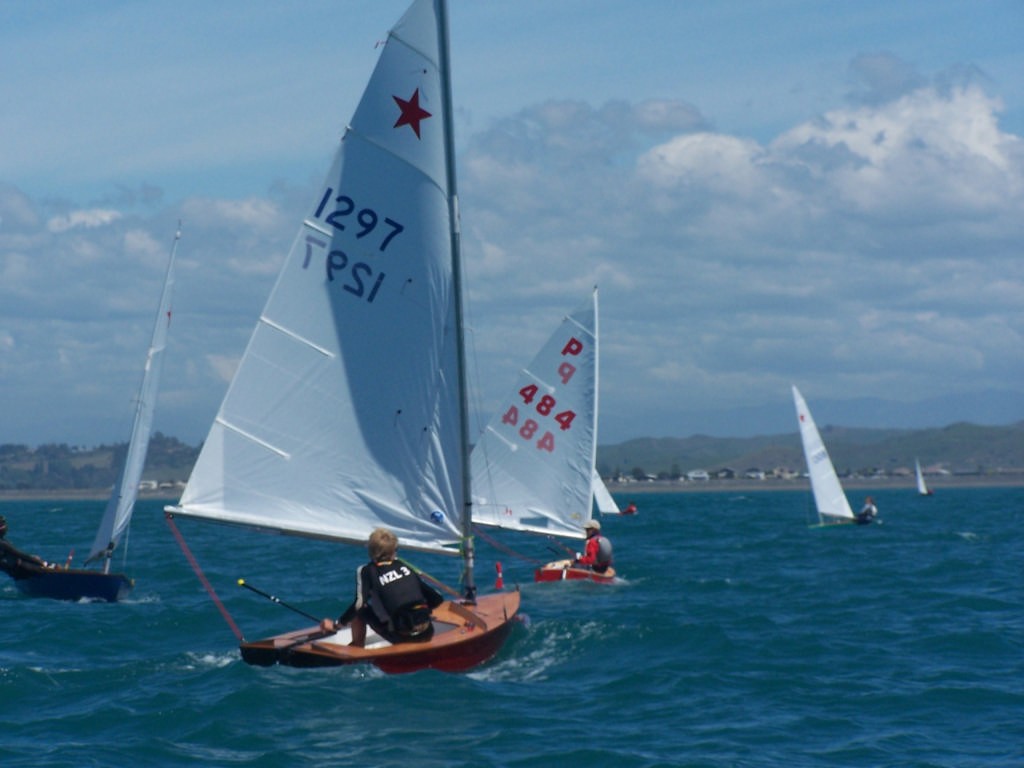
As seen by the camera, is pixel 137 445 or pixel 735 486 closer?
pixel 137 445

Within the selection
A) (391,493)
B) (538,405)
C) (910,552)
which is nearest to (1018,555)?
(910,552)

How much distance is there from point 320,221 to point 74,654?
6280 mm

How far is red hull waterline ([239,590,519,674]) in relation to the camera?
13.2 m

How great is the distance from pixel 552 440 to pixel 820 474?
2168 cm

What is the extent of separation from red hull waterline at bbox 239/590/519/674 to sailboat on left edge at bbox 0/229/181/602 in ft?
29.8

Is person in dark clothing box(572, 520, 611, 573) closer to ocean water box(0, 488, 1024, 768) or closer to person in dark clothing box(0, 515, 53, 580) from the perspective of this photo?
ocean water box(0, 488, 1024, 768)

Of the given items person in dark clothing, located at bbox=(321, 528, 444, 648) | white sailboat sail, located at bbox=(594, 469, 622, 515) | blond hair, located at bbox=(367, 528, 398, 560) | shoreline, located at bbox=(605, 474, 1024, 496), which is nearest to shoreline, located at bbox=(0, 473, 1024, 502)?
shoreline, located at bbox=(605, 474, 1024, 496)

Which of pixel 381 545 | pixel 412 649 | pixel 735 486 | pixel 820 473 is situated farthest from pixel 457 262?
pixel 735 486

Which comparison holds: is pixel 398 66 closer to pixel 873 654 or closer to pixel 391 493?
pixel 391 493

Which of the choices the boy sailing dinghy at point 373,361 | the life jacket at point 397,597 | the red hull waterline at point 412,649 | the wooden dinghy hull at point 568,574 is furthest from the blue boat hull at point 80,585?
the life jacket at point 397,597

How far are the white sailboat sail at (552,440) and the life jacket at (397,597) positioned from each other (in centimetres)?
1462

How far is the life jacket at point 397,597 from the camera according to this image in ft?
43.4

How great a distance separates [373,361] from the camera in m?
15.1

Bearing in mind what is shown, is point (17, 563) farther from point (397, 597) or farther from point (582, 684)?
point (582, 684)
